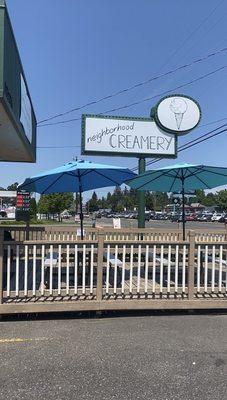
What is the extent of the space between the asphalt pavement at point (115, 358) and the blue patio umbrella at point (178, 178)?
354 centimetres

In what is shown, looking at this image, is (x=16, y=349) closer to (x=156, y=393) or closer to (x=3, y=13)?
(x=156, y=393)

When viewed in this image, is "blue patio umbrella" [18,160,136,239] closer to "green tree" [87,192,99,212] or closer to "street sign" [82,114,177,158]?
"street sign" [82,114,177,158]

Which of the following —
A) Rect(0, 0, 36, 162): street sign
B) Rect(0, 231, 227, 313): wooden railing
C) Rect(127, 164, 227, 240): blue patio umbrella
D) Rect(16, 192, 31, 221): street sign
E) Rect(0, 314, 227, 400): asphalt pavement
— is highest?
Rect(0, 0, 36, 162): street sign

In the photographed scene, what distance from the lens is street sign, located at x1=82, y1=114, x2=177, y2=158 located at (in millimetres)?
13523

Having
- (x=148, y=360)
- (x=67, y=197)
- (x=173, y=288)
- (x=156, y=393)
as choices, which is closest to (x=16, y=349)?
(x=148, y=360)

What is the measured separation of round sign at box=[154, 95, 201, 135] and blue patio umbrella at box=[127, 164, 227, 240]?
3251 millimetres

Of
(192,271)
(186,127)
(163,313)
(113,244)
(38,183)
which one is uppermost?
(186,127)

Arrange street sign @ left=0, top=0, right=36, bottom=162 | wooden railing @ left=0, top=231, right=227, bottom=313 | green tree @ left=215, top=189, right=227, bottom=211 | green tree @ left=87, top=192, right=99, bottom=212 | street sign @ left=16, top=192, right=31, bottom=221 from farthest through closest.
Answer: green tree @ left=87, top=192, right=99, bottom=212 < green tree @ left=215, top=189, right=227, bottom=211 < street sign @ left=16, top=192, right=31, bottom=221 < wooden railing @ left=0, top=231, right=227, bottom=313 < street sign @ left=0, top=0, right=36, bottom=162

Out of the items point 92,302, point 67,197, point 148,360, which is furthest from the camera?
point 67,197

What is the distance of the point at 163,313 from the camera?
6.78 meters

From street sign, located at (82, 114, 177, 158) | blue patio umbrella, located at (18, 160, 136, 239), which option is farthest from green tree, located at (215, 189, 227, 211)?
blue patio umbrella, located at (18, 160, 136, 239)

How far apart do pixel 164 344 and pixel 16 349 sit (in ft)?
5.98

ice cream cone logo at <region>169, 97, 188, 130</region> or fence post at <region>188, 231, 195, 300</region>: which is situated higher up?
ice cream cone logo at <region>169, 97, 188, 130</region>

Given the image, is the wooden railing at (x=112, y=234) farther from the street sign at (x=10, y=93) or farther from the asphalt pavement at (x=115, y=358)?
the asphalt pavement at (x=115, y=358)
